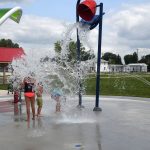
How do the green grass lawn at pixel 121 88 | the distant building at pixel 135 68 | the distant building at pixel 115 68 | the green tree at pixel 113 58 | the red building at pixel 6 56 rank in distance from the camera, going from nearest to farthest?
the green grass lawn at pixel 121 88
the red building at pixel 6 56
the distant building at pixel 115 68
the distant building at pixel 135 68
the green tree at pixel 113 58

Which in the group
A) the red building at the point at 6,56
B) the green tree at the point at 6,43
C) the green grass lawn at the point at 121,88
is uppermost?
the green tree at the point at 6,43

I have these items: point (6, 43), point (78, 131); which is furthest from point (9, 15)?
point (6, 43)

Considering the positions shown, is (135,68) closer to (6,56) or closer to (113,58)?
(113,58)

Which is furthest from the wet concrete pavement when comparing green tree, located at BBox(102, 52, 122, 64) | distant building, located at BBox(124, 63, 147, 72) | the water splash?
green tree, located at BBox(102, 52, 122, 64)

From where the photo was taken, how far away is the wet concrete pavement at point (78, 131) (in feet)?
27.9

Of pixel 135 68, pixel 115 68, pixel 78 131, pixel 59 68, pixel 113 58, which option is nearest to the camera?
pixel 78 131

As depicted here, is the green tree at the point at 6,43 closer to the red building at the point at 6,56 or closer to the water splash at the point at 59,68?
the red building at the point at 6,56

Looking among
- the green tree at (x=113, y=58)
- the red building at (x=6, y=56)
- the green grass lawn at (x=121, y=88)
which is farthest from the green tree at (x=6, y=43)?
the red building at (x=6, y=56)

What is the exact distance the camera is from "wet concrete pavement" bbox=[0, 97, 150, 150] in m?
8.52

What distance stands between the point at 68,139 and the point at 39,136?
79cm

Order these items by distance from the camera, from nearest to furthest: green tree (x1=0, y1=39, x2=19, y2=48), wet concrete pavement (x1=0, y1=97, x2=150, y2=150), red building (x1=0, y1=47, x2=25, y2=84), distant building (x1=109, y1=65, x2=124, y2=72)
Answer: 1. wet concrete pavement (x1=0, y1=97, x2=150, y2=150)
2. red building (x1=0, y1=47, x2=25, y2=84)
3. distant building (x1=109, y1=65, x2=124, y2=72)
4. green tree (x1=0, y1=39, x2=19, y2=48)

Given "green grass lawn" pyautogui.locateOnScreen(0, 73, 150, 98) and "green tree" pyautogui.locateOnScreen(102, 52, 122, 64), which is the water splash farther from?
"green tree" pyautogui.locateOnScreen(102, 52, 122, 64)

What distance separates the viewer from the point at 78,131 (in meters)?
10.3

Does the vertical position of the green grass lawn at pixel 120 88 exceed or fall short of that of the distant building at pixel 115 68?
it falls short
